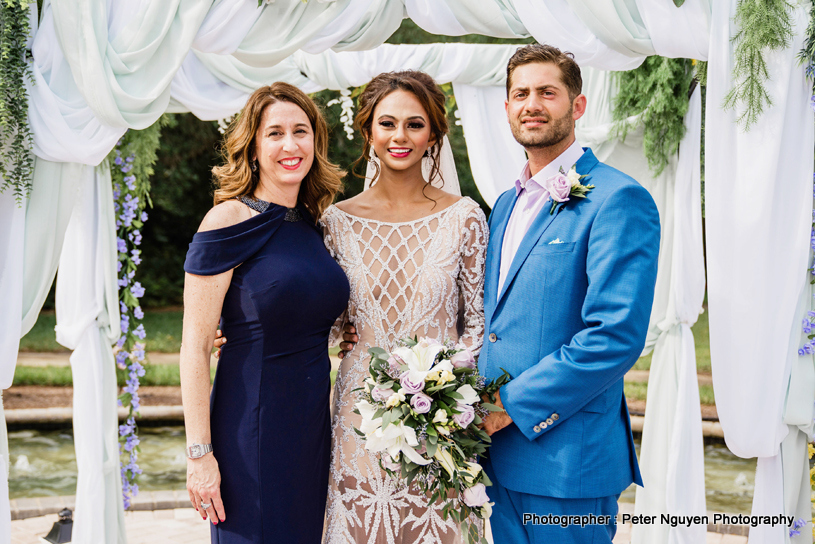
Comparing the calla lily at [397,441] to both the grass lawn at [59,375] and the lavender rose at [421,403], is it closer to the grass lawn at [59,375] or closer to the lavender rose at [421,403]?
the lavender rose at [421,403]

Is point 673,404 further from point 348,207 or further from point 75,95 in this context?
point 75,95

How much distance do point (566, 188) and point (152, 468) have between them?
7.53 meters

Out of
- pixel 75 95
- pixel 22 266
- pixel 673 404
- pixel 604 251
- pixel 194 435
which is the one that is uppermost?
pixel 75 95

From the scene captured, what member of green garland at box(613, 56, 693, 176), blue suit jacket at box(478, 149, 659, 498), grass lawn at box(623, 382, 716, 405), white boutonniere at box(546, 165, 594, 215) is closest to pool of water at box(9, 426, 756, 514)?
grass lawn at box(623, 382, 716, 405)

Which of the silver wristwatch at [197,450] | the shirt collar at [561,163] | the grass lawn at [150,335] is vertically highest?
the shirt collar at [561,163]

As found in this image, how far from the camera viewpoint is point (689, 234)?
4234 millimetres

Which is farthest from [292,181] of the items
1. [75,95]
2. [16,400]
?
[16,400]

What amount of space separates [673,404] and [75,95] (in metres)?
3.84

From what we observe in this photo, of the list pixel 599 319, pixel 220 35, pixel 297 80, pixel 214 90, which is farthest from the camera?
pixel 297 80

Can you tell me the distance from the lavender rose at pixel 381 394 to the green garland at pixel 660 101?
3.00 metres

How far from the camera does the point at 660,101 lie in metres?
4.24

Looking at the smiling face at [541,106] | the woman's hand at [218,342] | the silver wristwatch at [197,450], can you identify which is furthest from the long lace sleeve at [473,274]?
the silver wristwatch at [197,450]

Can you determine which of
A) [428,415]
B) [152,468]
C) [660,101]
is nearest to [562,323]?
[428,415]

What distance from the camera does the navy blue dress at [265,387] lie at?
2393 millimetres
